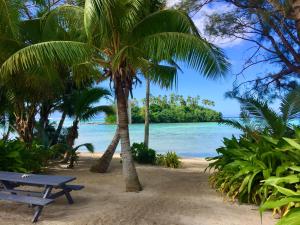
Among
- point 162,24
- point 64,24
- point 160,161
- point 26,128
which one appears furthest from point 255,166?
point 26,128

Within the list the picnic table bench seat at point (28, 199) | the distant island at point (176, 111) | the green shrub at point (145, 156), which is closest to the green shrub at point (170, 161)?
the green shrub at point (145, 156)

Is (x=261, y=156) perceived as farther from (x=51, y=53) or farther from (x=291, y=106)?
(x=51, y=53)

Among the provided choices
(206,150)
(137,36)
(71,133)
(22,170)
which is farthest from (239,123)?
(206,150)

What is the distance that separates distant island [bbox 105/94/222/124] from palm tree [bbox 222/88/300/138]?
1892 inches

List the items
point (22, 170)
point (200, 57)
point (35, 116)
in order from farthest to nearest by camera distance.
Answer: point (35, 116)
point (22, 170)
point (200, 57)

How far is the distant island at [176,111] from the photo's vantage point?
58.9 m

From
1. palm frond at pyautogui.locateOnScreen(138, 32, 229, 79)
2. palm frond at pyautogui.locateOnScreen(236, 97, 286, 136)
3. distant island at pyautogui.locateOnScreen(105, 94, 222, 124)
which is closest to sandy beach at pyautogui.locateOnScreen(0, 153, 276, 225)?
palm frond at pyautogui.locateOnScreen(236, 97, 286, 136)

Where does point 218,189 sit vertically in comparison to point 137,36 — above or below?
below

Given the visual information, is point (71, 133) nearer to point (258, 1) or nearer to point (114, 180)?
point (114, 180)

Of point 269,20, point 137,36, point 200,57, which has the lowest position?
point 200,57

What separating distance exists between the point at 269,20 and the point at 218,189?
5.08 metres

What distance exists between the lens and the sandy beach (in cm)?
556

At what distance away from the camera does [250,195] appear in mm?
6660

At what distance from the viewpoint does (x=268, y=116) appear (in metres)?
7.73
